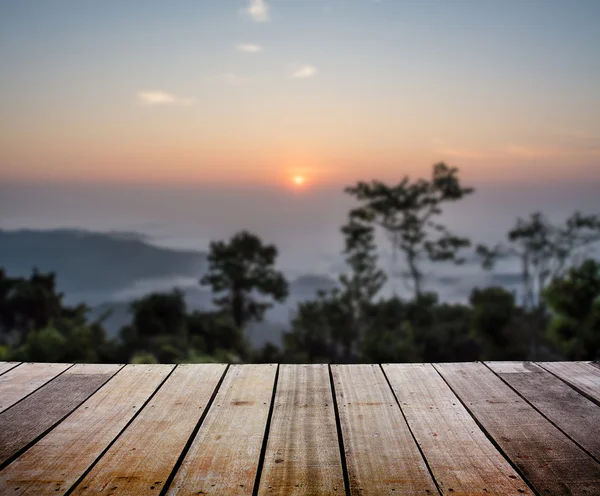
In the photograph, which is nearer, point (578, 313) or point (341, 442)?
point (341, 442)

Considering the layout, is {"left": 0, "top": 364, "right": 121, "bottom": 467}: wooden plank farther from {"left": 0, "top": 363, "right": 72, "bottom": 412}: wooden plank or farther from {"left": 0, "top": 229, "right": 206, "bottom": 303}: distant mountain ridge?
{"left": 0, "top": 229, "right": 206, "bottom": 303}: distant mountain ridge

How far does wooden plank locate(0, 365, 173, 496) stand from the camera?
1278 millimetres

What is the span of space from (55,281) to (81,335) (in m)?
3.60

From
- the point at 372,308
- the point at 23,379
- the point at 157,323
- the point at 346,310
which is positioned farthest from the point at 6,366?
the point at 346,310

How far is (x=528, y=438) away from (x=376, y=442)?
414mm

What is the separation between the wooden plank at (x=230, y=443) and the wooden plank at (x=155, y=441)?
39mm

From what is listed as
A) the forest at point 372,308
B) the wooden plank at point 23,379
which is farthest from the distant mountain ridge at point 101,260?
the wooden plank at point 23,379

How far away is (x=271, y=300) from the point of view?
21.1 m

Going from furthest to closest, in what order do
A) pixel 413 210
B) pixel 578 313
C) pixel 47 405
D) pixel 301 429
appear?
pixel 413 210, pixel 578 313, pixel 47 405, pixel 301 429

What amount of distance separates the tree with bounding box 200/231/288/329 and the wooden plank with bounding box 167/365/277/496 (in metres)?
18.9

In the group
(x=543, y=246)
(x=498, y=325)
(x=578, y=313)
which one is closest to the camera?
(x=578, y=313)

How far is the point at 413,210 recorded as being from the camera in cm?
1914

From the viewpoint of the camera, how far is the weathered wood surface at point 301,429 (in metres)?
1.28

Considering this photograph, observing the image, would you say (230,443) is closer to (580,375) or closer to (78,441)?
(78,441)
